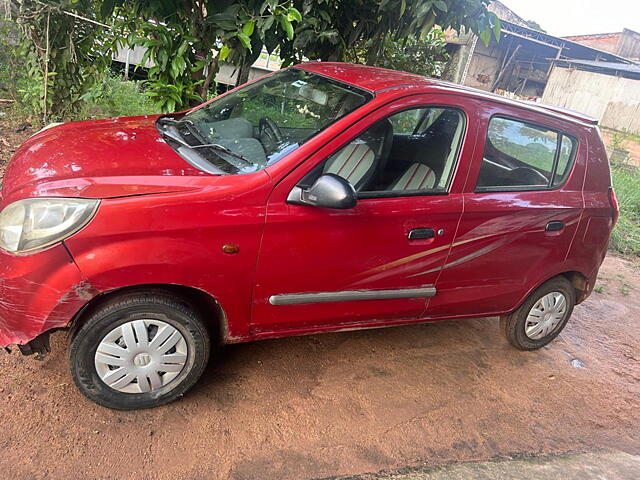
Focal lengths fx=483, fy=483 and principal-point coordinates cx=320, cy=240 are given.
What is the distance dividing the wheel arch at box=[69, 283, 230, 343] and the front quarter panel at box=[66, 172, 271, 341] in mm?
85

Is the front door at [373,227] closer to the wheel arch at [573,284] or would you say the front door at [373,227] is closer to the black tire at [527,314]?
the wheel arch at [573,284]

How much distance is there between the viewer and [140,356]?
237 centimetres

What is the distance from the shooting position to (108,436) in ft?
7.68

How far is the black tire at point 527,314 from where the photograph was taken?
11.8 ft

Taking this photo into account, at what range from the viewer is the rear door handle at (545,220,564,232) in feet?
10.6

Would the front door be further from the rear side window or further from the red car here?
the rear side window

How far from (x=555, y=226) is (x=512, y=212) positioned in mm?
438

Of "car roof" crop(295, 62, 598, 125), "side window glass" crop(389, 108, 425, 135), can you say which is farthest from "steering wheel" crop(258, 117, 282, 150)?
"side window glass" crop(389, 108, 425, 135)

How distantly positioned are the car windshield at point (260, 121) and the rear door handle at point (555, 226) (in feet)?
5.08

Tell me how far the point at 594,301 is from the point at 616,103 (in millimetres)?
11795

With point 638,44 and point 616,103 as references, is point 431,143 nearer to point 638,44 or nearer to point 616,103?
point 616,103

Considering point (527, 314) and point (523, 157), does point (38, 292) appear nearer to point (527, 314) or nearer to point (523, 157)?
point (523, 157)

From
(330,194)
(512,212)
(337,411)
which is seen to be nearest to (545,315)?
(512,212)

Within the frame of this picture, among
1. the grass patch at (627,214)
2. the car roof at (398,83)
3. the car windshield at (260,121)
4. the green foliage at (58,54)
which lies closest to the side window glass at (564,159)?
the car roof at (398,83)
